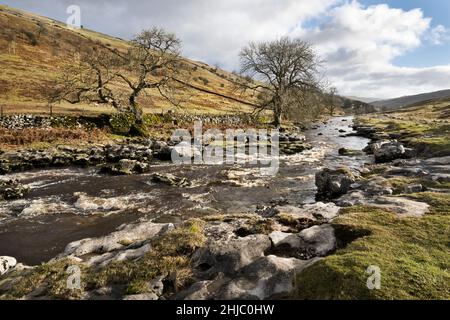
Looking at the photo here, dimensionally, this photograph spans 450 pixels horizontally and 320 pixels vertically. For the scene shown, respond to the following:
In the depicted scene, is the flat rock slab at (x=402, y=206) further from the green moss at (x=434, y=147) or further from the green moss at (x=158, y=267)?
the green moss at (x=434, y=147)

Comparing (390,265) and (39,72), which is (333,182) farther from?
(39,72)

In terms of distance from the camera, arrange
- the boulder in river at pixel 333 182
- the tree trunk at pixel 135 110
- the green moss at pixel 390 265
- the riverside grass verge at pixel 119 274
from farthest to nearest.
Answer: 1. the tree trunk at pixel 135 110
2. the boulder in river at pixel 333 182
3. the riverside grass verge at pixel 119 274
4. the green moss at pixel 390 265

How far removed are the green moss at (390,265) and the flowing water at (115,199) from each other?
8.64m

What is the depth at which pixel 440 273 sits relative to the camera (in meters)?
7.67

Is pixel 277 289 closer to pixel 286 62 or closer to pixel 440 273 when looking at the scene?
pixel 440 273

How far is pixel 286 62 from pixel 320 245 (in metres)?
51.7

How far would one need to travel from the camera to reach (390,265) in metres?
7.96

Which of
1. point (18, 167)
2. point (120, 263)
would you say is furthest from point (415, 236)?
point (18, 167)

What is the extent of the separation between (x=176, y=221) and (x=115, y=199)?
5.50 meters

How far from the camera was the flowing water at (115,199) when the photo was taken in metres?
14.8

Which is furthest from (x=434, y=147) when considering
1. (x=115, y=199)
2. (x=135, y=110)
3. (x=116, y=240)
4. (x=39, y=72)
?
(x=39, y=72)

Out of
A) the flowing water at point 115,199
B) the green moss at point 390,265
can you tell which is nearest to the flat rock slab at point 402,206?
the green moss at point 390,265

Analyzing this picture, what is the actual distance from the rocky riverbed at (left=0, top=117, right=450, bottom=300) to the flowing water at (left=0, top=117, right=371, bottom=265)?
7 cm

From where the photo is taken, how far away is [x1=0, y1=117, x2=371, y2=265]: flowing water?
14820 mm
